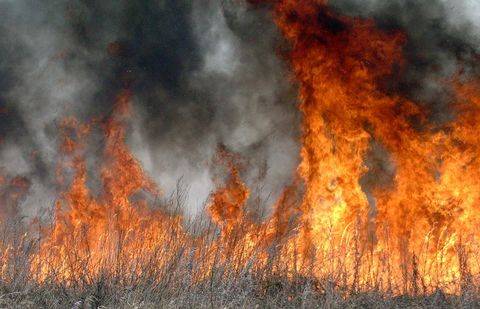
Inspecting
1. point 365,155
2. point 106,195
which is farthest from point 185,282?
point 106,195

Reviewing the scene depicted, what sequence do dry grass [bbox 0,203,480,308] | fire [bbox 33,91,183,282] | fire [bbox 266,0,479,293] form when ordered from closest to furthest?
1. dry grass [bbox 0,203,480,308]
2. fire [bbox 33,91,183,282]
3. fire [bbox 266,0,479,293]

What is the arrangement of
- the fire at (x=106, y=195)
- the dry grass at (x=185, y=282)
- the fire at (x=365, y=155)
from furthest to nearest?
1. the fire at (x=365, y=155)
2. the fire at (x=106, y=195)
3. the dry grass at (x=185, y=282)

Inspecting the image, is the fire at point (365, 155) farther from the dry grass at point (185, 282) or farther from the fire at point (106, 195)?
the fire at point (106, 195)

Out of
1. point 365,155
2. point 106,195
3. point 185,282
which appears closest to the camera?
point 185,282

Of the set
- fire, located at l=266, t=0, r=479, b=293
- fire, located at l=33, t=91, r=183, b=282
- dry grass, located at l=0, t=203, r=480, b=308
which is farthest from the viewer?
fire, located at l=266, t=0, r=479, b=293

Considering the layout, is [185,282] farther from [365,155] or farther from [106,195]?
[106,195]

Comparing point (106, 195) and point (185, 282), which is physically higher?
point (106, 195)

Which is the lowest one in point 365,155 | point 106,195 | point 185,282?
point 185,282

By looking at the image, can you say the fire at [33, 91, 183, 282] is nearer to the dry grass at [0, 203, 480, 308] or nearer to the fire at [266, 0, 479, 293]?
the dry grass at [0, 203, 480, 308]

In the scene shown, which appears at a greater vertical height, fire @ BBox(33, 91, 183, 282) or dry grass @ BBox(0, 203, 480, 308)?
fire @ BBox(33, 91, 183, 282)

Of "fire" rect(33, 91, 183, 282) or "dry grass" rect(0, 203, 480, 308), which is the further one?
"fire" rect(33, 91, 183, 282)

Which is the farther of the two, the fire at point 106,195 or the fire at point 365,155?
the fire at point 365,155

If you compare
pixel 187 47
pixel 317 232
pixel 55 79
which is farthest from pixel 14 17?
pixel 317 232

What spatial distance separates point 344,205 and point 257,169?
162 inches
